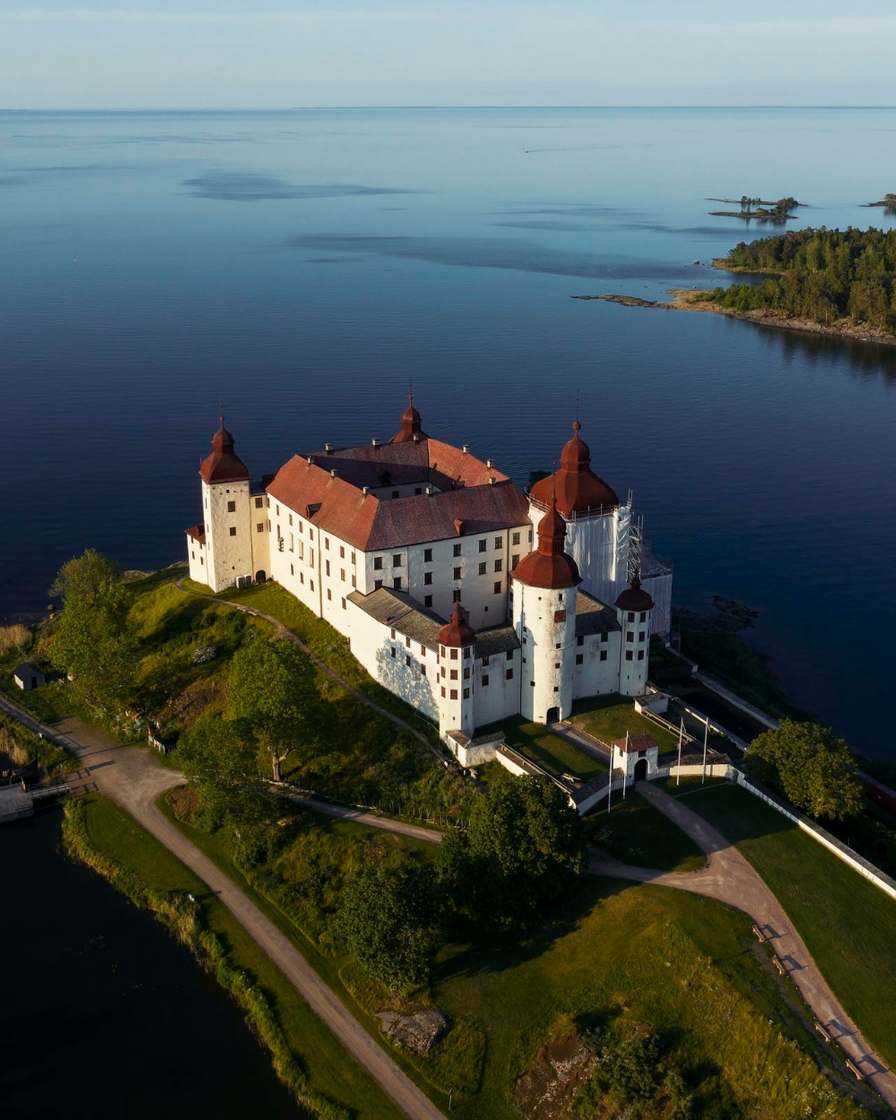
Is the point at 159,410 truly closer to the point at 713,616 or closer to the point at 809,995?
the point at 713,616

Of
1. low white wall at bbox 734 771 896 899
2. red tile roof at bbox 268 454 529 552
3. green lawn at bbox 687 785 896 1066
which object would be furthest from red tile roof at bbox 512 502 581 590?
low white wall at bbox 734 771 896 899

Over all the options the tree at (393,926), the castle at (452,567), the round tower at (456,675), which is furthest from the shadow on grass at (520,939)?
the castle at (452,567)

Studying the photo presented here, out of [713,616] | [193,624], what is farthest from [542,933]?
[713,616]

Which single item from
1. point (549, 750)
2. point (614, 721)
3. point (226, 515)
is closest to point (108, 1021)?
point (549, 750)

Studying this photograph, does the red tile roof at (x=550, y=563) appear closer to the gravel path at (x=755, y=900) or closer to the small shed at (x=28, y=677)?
the gravel path at (x=755, y=900)

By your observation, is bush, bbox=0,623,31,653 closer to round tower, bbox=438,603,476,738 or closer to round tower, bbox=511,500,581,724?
round tower, bbox=438,603,476,738

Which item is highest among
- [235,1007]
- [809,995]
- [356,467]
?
[356,467]
